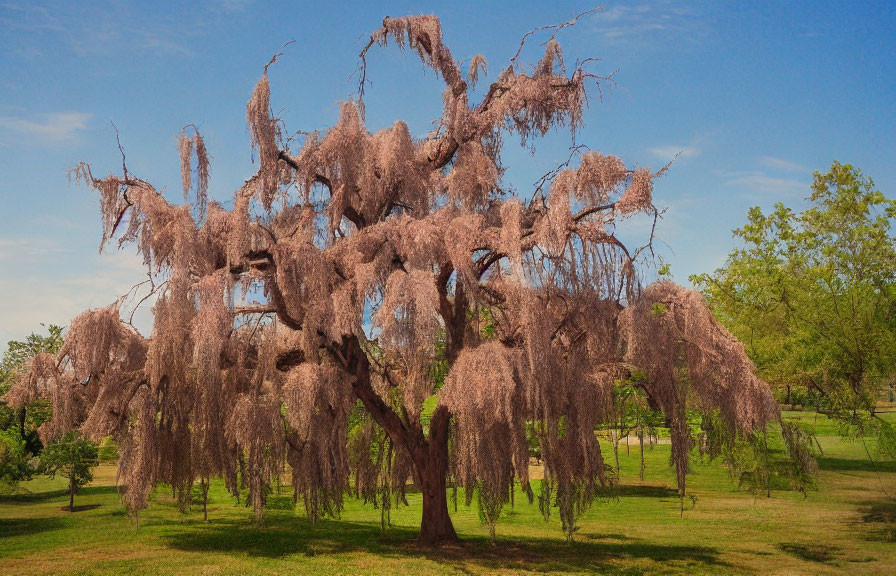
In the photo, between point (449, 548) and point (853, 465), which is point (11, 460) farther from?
point (853, 465)

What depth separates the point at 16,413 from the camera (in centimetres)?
2136

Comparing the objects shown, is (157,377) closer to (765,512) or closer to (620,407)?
(620,407)

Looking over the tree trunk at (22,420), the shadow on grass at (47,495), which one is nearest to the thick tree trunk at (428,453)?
the tree trunk at (22,420)

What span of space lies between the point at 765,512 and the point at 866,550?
674 cm

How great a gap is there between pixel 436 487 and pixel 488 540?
6.89ft

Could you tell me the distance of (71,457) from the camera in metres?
23.1

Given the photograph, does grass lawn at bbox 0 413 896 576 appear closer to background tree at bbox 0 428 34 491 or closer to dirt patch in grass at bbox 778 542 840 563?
dirt patch in grass at bbox 778 542 840 563

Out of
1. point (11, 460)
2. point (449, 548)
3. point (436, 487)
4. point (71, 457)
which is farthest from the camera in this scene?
point (71, 457)

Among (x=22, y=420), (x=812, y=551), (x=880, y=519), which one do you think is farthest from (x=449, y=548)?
(x=22, y=420)

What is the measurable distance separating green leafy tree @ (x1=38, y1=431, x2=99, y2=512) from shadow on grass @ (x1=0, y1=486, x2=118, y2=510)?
15.8 feet

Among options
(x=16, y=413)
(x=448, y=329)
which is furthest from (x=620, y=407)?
(x=16, y=413)

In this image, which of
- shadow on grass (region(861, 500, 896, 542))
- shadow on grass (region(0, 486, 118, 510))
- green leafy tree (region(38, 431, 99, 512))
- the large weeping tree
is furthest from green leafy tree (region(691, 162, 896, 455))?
shadow on grass (region(0, 486, 118, 510))

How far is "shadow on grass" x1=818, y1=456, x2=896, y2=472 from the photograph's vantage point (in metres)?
33.1

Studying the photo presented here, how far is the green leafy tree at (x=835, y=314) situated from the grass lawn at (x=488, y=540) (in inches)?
146
